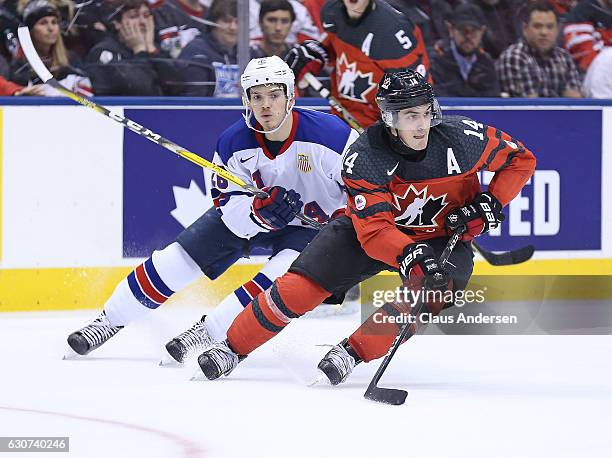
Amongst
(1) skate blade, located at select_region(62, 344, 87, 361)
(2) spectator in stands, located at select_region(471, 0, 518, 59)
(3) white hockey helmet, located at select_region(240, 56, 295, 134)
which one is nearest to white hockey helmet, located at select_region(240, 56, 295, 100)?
(3) white hockey helmet, located at select_region(240, 56, 295, 134)

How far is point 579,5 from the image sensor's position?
19.4ft

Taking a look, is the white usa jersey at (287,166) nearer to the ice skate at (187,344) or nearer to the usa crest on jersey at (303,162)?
the usa crest on jersey at (303,162)

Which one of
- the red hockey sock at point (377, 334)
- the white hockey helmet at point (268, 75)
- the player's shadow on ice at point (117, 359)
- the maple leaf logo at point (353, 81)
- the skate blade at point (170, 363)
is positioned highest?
the white hockey helmet at point (268, 75)

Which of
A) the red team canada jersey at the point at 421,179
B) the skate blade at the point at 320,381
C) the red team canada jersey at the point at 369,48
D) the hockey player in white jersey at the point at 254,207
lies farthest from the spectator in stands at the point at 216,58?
the skate blade at the point at 320,381

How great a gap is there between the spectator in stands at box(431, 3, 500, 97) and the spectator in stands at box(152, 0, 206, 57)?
1.05 m

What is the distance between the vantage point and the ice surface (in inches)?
118

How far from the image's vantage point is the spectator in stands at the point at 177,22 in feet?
18.0

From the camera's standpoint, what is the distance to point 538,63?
5.89 m

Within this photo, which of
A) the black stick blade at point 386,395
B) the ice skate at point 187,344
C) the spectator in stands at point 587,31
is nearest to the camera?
the black stick blade at point 386,395

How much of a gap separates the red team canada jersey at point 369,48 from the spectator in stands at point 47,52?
1.05m

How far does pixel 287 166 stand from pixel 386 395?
0.99 metres

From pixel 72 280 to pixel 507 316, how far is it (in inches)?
69.2

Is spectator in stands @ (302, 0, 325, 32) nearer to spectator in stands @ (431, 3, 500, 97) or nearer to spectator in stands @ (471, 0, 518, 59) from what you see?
spectator in stands @ (431, 3, 500, 97)

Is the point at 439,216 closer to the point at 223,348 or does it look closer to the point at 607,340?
the point at 223,348
